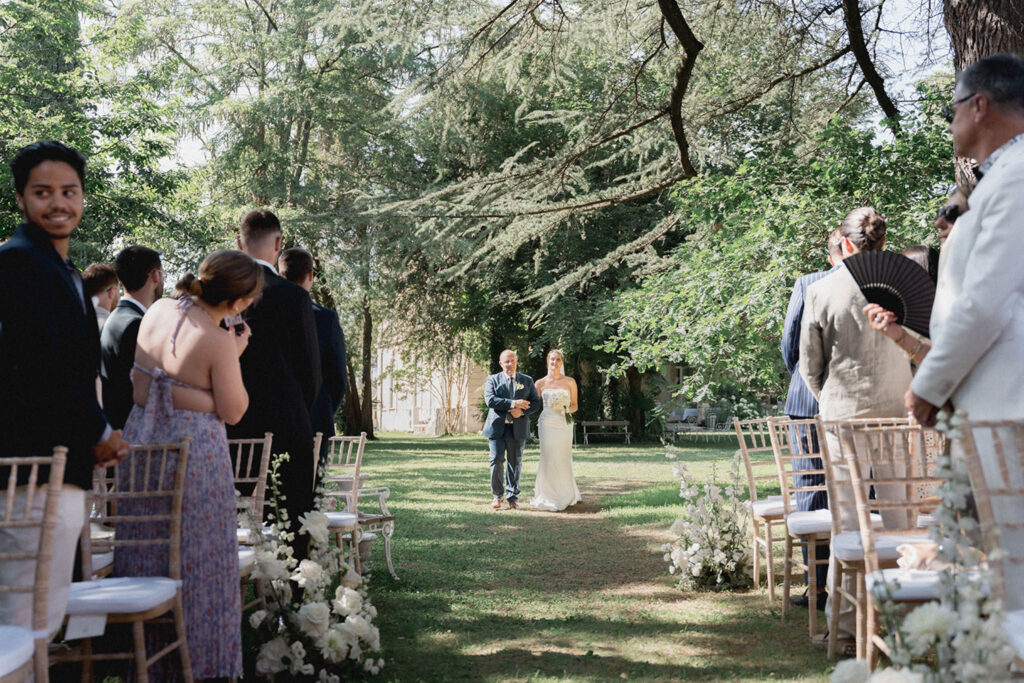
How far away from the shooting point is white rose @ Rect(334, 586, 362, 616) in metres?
4.12

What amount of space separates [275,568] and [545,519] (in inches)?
269

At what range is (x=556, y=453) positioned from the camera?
1123 centimetres

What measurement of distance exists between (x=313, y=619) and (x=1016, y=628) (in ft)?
8.85

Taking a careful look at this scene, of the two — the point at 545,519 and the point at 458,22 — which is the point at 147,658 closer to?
the point at 458,22

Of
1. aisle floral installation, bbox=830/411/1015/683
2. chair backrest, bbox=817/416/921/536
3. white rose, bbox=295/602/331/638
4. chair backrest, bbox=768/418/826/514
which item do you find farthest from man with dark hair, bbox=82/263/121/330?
aisle floral installation, bbox=830/411/1015/683

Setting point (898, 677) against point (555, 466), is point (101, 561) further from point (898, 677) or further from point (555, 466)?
point (555, 466)

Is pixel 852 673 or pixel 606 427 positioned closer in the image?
pixel 852 673

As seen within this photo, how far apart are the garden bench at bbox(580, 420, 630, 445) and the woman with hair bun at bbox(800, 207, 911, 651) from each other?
21150 millimetres

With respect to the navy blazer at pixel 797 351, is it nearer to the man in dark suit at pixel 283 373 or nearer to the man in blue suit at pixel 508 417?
the man in dark suit at pixel 283 373

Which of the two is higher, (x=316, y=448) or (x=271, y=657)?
(x=316, y=448)

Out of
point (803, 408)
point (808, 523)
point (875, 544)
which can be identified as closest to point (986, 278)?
point (875, 544)

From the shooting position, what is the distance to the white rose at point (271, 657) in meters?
3.89

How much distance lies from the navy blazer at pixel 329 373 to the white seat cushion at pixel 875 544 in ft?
10.4

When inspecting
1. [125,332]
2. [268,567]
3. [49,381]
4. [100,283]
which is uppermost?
[100,283]
